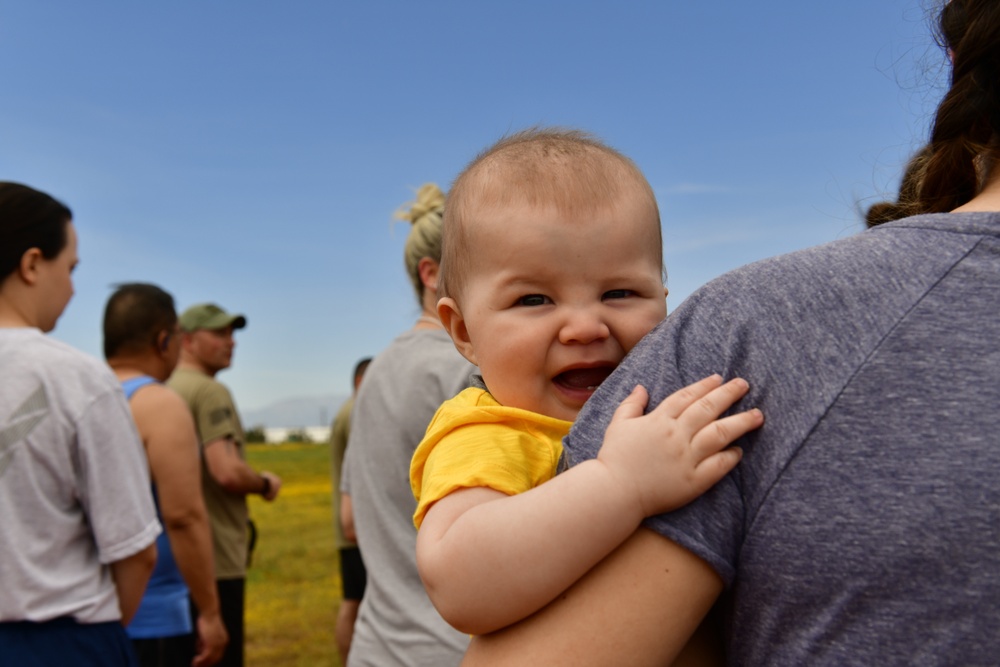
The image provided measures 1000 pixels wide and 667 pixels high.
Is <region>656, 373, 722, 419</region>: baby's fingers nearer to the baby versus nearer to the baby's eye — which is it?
the baby

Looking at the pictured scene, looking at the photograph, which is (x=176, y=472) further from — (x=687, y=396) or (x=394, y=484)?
(x=687, y=396)

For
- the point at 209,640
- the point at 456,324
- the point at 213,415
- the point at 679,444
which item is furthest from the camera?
the point at 213,415

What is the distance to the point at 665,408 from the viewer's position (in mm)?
1149

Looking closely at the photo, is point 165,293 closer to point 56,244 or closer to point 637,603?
point 56,244

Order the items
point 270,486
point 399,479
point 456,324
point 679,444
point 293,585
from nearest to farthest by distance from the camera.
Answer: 1. point 679,444
2. point 456,324
3. point 399,479
4. point 270,486
5. point 293,585

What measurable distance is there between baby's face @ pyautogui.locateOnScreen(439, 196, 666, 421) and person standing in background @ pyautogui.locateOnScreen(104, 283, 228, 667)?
292cm

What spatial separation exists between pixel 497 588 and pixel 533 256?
55 centimetres

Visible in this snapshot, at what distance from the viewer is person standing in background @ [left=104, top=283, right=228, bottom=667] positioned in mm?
4059

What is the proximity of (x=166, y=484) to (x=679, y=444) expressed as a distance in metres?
3.41

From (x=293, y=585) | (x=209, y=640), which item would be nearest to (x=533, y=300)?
(x=209, y=640)

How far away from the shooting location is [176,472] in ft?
13.3

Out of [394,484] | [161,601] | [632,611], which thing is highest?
[632,611]

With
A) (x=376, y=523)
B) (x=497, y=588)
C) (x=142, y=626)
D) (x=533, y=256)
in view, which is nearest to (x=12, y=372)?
(x=376, y=523)

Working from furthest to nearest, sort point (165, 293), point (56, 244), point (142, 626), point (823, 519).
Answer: point (165, 293), point (142, 626), point (56, 244), point (823, 519)
